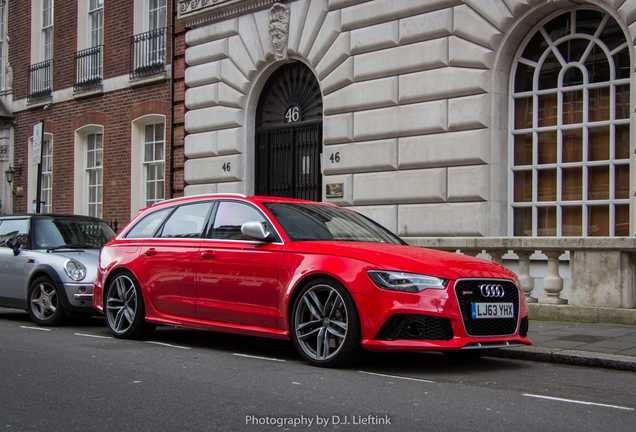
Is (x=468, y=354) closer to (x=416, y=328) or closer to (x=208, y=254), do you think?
(x=416, y=328)

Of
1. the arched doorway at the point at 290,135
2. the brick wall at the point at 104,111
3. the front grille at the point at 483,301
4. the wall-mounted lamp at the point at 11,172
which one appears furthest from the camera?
the wall-mounted lamp at the point at 11,172

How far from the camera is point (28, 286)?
984 centimetres

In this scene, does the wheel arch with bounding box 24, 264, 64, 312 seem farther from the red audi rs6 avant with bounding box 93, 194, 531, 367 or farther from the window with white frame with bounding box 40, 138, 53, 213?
the window with white frame with bounding box 40, 138, 53, 213

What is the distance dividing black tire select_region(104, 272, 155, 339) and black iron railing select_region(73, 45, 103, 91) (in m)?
12.2

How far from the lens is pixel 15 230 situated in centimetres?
1051

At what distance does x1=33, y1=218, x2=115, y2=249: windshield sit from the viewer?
10297 mm

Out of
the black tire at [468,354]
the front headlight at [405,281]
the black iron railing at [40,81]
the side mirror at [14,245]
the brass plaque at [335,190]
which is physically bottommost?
the black tire at [468,354]

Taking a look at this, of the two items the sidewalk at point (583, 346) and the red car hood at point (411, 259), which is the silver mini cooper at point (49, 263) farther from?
the sidewalk at point (583, 346)

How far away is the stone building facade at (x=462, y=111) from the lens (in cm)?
1123

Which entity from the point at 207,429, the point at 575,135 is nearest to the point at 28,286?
the point at 207,429

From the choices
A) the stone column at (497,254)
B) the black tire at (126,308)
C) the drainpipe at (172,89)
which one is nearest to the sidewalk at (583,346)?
the stone column at (497,254)

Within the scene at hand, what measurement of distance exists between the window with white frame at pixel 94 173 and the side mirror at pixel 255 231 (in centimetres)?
1376

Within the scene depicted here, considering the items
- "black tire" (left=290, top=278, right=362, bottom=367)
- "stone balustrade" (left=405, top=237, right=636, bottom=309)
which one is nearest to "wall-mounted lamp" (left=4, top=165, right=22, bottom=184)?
"stone balustrade" (left=405, top=237, right=636, bottom=309)

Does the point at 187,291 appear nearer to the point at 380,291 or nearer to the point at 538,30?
the point at 380,291
